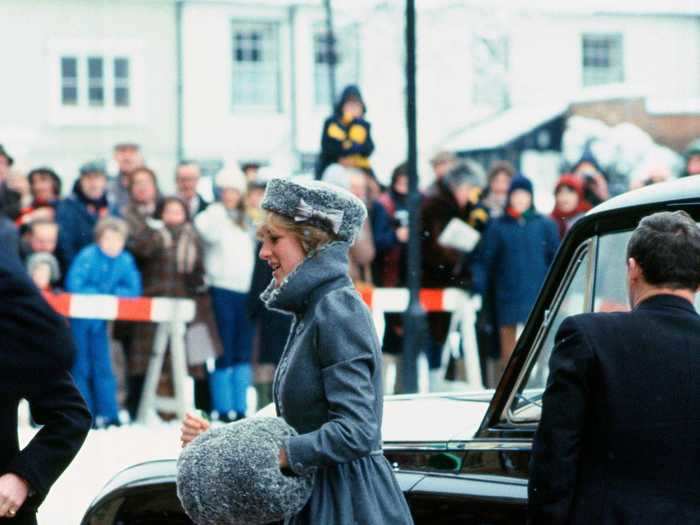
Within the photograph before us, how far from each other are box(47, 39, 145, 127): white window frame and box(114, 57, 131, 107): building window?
49mm

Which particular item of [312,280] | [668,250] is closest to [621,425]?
[668,250]

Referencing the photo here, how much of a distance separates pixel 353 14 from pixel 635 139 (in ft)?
30.8

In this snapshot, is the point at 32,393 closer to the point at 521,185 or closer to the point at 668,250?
the point at 668,250

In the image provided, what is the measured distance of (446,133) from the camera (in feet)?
92.7

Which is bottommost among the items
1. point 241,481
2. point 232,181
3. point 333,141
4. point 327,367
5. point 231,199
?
point 241,481

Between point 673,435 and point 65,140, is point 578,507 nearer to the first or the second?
point 673,435

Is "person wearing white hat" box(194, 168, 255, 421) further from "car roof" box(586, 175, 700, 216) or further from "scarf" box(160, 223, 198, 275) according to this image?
"car roof" box(586, 175, 700, 216)

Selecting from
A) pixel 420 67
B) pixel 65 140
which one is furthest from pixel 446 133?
pixel 65 140

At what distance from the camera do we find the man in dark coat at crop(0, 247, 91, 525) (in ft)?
10.9

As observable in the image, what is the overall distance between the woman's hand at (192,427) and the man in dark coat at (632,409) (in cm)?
89

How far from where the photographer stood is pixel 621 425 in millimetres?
3150

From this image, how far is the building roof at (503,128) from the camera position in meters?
24.7

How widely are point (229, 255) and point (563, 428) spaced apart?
727 cm

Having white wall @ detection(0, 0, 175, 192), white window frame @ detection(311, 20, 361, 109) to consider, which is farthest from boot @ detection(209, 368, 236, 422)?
white window frame @ detection(311, 20, 361, 109)
